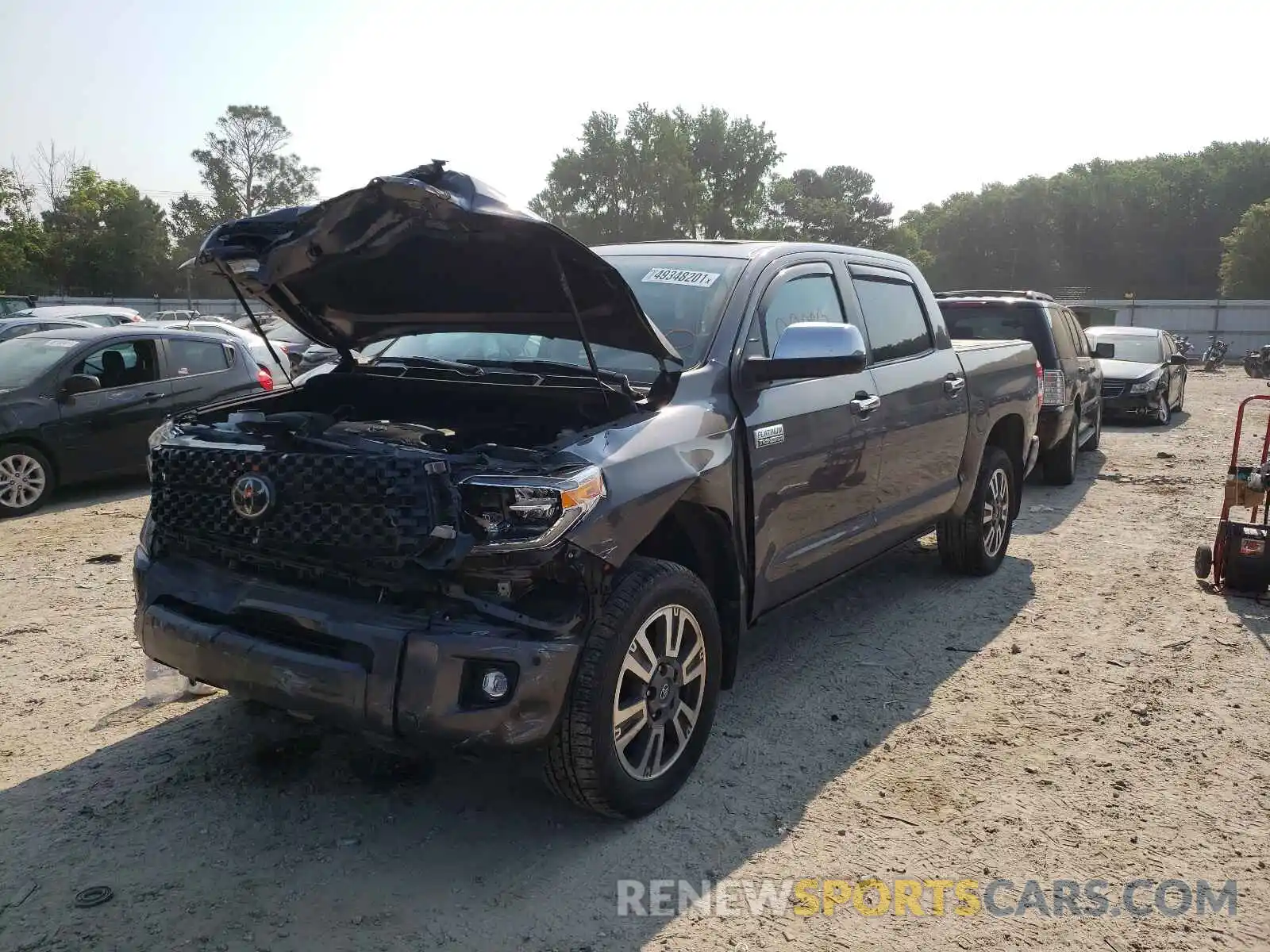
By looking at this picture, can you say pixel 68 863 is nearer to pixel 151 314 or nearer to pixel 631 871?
pixel 631 871

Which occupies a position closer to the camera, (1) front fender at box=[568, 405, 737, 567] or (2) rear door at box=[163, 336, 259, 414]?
(1) front fender at box=[568, 405, 737, 567]

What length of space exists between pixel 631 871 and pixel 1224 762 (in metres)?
2.44

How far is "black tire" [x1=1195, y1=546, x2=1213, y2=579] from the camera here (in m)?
6.22

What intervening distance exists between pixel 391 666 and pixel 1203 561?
17.7 ft

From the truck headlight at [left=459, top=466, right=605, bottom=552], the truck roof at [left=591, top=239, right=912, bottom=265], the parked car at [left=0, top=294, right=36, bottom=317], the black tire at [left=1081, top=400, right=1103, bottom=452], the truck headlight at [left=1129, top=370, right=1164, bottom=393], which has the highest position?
the parked car at [left=0, top=294, right=36, bottom=317]

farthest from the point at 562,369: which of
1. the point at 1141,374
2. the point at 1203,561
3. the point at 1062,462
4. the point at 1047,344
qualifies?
the point at 1141,374

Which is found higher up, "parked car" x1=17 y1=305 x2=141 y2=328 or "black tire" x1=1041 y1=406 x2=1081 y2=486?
"parked car" x1=17 y1=305 x2=141 y2=328

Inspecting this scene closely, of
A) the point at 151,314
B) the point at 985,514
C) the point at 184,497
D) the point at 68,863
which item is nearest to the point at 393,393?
the point at 184,497

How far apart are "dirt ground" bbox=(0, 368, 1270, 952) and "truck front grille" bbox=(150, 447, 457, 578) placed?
0.93 metres

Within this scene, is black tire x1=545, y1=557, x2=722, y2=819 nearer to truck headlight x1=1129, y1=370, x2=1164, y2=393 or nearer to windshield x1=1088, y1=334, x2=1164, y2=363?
truck headlight x1=1129, y1=370, x2=1164, y2=393

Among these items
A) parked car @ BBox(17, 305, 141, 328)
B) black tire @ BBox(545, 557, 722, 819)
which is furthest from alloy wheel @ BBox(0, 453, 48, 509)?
parked car @ BBox(17, 305, 141, 328)

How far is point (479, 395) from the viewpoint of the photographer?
3.87 metres

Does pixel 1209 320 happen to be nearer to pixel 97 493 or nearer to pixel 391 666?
pixel 97 493

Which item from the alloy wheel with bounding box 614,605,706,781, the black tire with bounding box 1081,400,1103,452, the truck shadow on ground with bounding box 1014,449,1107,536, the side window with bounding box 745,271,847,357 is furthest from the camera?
the black tire with bounding box 1081,400,1103,452
